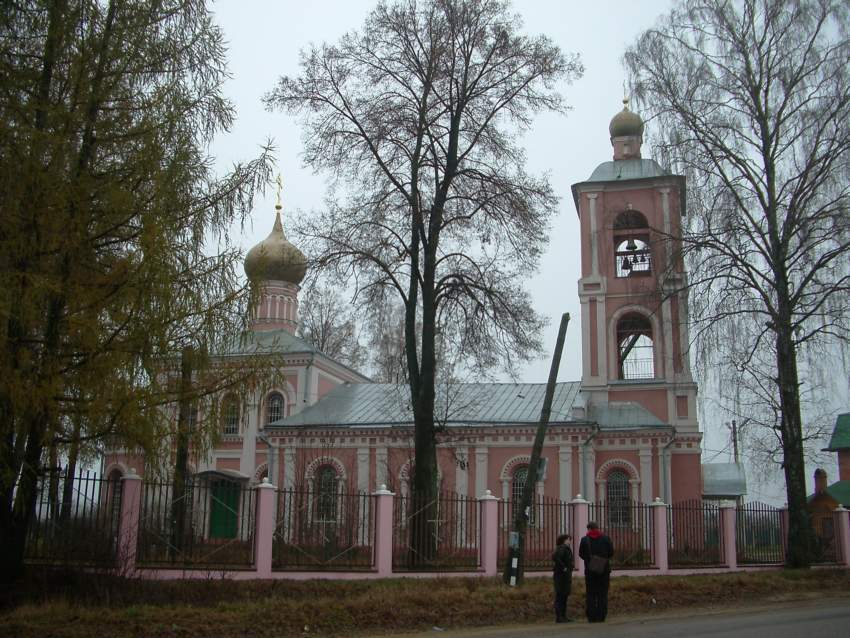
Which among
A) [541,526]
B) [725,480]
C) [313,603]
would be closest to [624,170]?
[541,526]

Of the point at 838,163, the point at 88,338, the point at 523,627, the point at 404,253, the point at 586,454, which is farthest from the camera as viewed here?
the point at 586,454

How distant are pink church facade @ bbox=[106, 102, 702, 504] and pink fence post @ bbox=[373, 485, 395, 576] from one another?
10600 mm

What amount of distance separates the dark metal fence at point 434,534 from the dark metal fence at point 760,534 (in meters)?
6.90

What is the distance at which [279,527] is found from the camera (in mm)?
16094

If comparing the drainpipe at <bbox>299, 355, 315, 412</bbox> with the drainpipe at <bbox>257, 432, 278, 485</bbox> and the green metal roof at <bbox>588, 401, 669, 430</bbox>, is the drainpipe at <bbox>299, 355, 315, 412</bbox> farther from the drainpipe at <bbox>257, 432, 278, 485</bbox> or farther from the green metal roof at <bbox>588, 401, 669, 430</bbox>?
the green metal roof at <bbox>588, 401, 669, 430</bbox>

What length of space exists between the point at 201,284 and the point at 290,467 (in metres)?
20.6

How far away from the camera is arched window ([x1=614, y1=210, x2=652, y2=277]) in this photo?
2850 centimetres

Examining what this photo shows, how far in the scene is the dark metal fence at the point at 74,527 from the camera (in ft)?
41.4

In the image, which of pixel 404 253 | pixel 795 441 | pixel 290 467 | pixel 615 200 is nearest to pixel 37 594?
pixel 404 253

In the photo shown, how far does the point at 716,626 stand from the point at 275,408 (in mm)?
24400

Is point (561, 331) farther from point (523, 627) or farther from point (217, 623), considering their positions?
point (217, 623)

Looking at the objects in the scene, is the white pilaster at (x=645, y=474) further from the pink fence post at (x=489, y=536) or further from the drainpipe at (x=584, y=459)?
the pink fence post at (x=489, y=536)

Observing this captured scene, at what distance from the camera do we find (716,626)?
41.7 ft

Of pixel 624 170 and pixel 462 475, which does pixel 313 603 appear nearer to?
pixel 462 475
